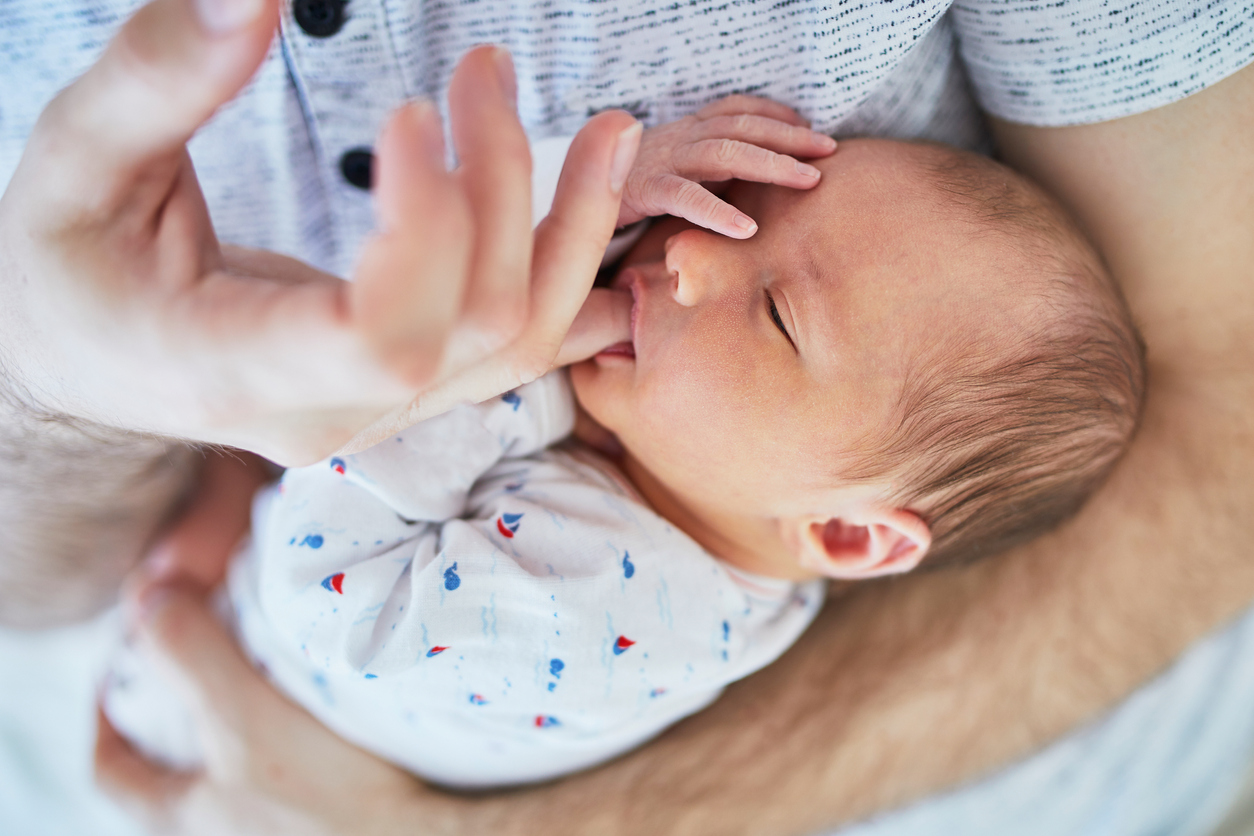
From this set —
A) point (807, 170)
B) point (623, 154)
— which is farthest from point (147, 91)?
point (807, 170)

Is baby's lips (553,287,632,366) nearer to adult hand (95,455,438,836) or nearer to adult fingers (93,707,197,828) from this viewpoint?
adult hand (95,455,438,836)

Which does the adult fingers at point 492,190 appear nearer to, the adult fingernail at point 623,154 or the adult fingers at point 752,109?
the adult fingernail at point 623,154

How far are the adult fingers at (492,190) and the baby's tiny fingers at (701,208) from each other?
336mm

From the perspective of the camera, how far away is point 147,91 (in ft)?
1.74

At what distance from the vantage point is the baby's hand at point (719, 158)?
88 centimetres

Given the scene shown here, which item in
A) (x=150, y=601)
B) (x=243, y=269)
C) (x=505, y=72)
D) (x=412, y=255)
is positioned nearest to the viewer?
(x=412, y=255)

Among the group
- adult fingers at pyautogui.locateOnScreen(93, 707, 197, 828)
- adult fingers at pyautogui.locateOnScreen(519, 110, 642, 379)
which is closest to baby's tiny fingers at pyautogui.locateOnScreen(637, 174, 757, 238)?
adult fingers at pyautogui.locateOnScreen(519, 110, 642, 379)

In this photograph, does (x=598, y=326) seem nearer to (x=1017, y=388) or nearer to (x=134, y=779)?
(x=1017, y=388)

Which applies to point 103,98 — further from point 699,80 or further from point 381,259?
point 699,80

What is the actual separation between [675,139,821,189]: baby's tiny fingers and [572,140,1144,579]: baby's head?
34 millimetres

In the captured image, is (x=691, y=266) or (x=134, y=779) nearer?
(x=691, y=266)

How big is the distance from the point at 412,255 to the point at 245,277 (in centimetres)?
19

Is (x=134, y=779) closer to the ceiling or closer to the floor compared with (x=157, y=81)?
closer to the floor

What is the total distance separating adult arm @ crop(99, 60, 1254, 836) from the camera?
43.5 inches
